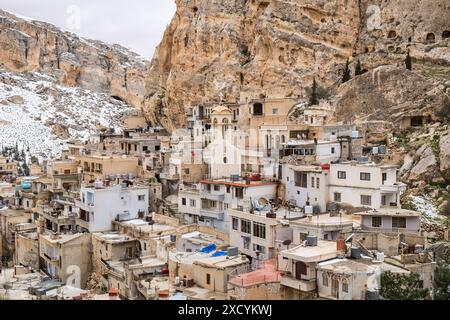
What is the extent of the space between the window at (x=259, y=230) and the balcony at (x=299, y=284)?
4413 millimetres

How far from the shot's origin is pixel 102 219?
20172 mm

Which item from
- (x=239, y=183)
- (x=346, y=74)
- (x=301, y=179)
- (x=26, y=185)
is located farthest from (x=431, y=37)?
(x=26, y=185)

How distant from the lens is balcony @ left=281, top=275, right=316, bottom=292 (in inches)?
439

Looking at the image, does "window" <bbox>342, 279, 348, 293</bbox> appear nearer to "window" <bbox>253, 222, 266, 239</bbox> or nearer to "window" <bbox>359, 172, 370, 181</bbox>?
"window" <bbox>253, 222, 266, 239</bbox>

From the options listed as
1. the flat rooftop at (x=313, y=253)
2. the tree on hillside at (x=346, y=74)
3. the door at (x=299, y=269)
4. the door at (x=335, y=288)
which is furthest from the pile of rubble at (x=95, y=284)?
the tree on hillside at (x=346, y=74)

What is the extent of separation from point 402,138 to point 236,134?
731 centimetres

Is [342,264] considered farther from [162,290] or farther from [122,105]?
[122,105]

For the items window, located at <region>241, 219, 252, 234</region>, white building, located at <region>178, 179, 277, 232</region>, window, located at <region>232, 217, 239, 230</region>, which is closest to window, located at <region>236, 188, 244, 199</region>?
white building, located at <region>178, 179, 277, 232</region>

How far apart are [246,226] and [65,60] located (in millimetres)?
75801

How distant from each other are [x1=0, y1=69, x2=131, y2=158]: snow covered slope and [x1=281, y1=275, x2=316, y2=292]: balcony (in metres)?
44.1

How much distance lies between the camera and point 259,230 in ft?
53.0

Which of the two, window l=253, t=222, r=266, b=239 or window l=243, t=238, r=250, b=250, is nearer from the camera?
window l=253, t=222, r=266, b=239
